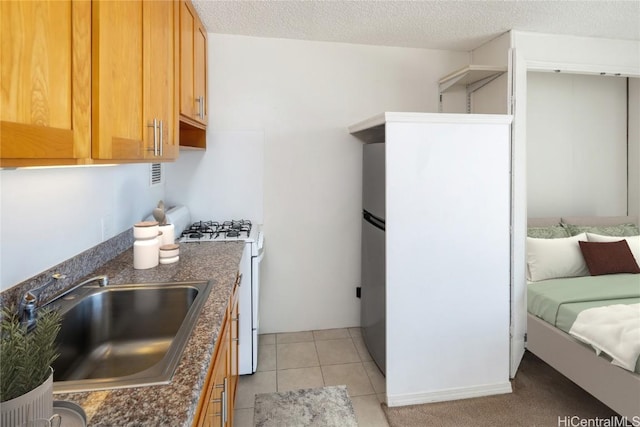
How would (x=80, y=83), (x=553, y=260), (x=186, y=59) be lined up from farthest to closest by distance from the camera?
(x=553, y=260)
(x=186, y=59)
(x=80, y=83)

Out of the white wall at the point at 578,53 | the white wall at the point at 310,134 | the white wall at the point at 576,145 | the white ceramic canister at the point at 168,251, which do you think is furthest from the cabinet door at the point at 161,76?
A: the white wall at the point at 576,145

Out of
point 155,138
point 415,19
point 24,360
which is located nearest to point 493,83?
point 415,19

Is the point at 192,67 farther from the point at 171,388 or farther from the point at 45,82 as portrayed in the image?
the point at 171,388

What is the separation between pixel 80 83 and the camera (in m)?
0.90

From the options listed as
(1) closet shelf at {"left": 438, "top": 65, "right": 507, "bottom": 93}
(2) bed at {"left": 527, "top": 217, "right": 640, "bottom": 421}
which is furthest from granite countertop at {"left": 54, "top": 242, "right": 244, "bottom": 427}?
(1) closet shelf at {"left": 438, "top": 65, "right": 507, "bottom": 93}

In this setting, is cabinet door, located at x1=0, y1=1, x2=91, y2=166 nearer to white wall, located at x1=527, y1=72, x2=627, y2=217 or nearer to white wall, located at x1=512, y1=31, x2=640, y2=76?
white wall, located at x1=512, y1=31, x2=640, y2=76

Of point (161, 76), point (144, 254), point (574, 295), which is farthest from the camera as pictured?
point (574, 295)

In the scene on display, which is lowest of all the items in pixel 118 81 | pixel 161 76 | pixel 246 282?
pixel 246 282

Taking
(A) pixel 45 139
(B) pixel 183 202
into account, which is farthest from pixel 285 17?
(A) pixel 45 139

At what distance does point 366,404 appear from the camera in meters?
2.15

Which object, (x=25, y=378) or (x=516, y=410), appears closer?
(x=25, y=378)

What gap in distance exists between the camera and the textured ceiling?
225 cm

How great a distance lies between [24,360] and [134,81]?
0.95 m

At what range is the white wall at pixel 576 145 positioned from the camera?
328 centimetres
